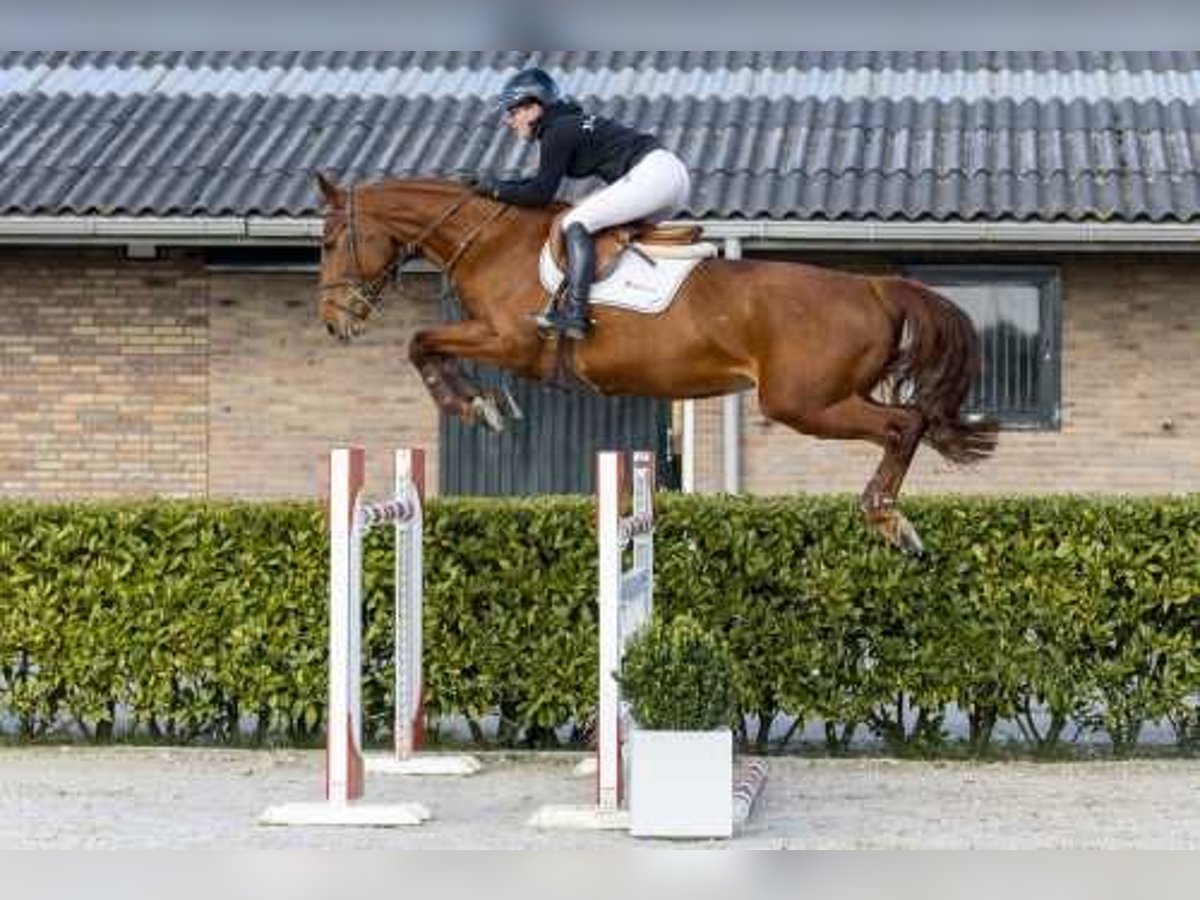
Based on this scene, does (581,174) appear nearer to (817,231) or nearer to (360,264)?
(360,264)

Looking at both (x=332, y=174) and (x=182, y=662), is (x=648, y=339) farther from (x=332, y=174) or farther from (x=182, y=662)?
(x=332, y=174)

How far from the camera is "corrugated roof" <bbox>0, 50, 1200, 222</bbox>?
19.7 meters

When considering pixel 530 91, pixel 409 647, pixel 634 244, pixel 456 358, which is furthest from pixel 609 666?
pixel 530 91

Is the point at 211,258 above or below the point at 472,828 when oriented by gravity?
above

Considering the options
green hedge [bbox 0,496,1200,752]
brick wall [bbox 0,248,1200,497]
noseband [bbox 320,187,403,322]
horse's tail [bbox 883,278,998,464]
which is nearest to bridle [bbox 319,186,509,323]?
noseband [bbox 320,187,403,322]

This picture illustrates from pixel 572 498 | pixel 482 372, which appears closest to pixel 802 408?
pixel 572 498

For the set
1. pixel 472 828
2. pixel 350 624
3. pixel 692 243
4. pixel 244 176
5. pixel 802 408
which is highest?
pixel 244 176

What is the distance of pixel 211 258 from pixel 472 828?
9.10m

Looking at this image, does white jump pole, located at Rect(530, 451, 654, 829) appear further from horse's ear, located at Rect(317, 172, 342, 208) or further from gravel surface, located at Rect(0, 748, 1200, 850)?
horse's ear, located at Rect(317, 172, 342, 208)

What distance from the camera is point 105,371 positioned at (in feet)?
68.3

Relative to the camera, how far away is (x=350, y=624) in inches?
490

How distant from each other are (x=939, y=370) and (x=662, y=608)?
3.20m

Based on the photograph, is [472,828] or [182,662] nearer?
[472,828]

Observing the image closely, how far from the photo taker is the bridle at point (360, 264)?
12445mm
